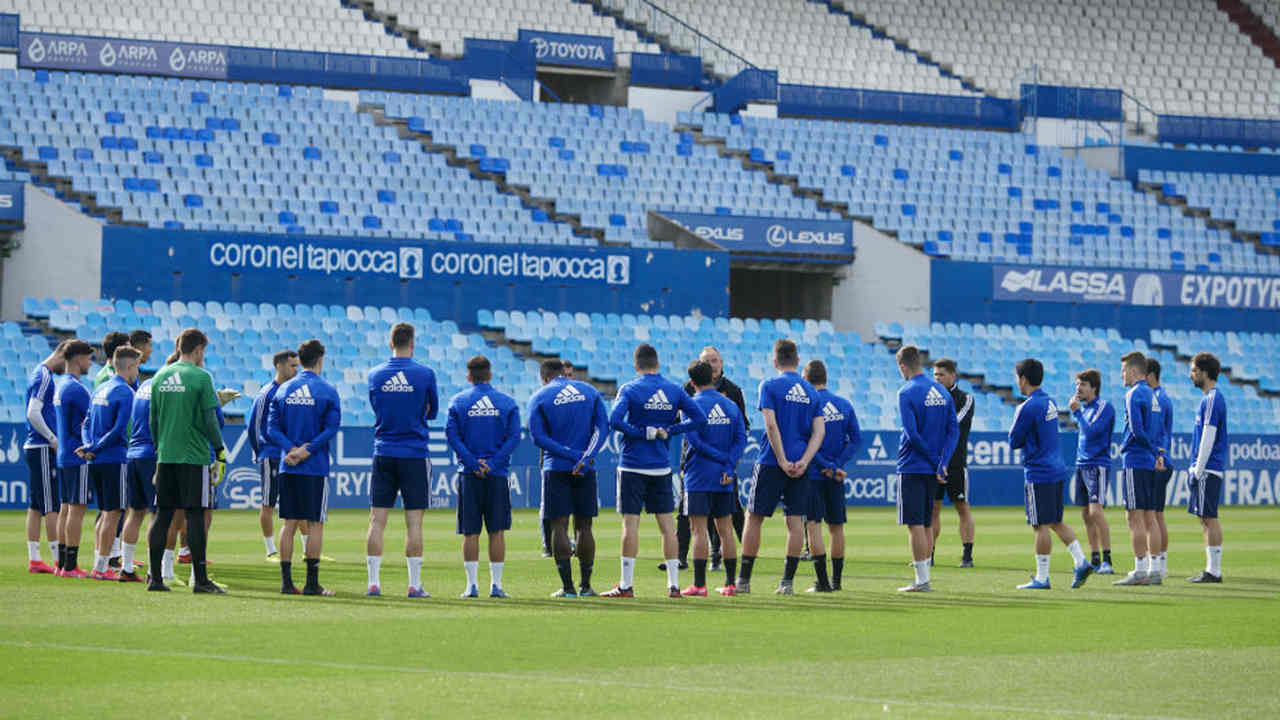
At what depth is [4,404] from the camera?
2806 cm

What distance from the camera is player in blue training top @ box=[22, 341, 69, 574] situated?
1525 cm

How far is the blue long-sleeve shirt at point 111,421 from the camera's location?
14.5 metres

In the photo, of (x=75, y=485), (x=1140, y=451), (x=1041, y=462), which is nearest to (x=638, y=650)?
(x=1041, y=462)

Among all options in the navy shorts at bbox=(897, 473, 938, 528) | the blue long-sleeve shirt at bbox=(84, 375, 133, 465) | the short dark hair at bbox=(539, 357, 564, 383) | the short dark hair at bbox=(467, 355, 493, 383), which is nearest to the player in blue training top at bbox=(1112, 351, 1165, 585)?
the navy shorts at bbox=(897, 473, 938, 528)

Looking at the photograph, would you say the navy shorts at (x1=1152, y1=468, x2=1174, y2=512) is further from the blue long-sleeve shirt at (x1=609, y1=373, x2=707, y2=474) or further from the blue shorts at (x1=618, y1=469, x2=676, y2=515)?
the blue shorts at (x1=618, y1=469, x2=676, y2=515)

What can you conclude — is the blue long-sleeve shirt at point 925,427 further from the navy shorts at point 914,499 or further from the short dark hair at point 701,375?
the short dark hair at point 701,375

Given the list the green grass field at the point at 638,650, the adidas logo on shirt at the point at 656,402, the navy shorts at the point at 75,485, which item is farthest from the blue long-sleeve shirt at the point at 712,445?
the navy shorts at the point at 75,485

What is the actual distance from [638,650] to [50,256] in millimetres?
25526

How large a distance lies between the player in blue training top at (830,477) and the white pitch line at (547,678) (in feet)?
18.5

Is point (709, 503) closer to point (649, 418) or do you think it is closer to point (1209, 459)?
point (649, 418)

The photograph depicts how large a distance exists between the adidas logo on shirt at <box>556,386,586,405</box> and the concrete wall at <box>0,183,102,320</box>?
21031 millimetres

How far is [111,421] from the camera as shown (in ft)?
47.8

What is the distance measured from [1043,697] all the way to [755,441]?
22.0 metres

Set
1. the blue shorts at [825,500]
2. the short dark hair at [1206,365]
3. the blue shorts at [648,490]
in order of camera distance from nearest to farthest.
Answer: the blue shorts at [648,490]
the blue shorts at [825,500]
the short dark hair at [1206,365]
